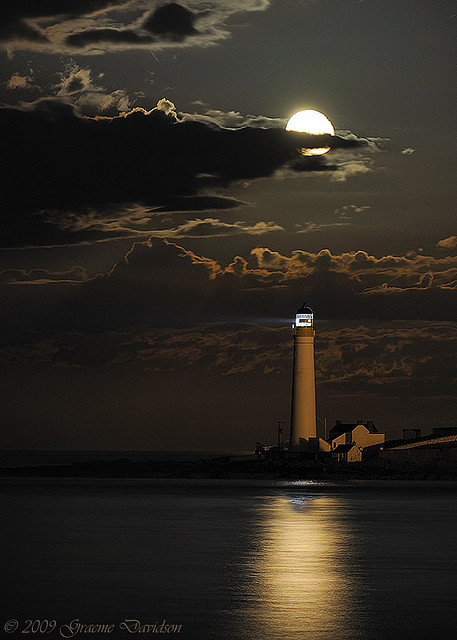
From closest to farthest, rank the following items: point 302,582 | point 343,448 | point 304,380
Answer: point 302,582
point 304,380
point 343,448

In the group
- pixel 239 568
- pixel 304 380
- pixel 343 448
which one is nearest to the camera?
pixel 239 568

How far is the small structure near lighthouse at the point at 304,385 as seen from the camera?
78938mm

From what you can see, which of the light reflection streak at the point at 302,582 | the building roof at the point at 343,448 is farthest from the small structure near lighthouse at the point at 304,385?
the light reflection streak at the point at 302,582

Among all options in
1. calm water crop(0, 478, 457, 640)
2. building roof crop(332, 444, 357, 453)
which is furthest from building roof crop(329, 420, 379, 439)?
calm water crop(0, 478, 457, 640)

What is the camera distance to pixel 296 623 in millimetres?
19031

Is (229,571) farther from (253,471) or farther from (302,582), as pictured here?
(253,471)

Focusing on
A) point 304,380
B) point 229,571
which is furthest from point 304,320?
point 229,571

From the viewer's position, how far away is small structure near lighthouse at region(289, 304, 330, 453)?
7894 cm

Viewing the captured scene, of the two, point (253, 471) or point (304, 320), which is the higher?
point (304, 320)

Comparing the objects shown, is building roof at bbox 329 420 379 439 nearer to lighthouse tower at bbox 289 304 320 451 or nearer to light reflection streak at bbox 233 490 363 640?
lighthouse tower at bbox 289 304 320 451

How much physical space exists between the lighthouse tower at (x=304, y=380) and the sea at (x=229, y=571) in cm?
2601

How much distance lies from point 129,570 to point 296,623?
8.68 m

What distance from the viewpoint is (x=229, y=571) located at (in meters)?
26.9

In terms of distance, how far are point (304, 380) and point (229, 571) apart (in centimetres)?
5207
